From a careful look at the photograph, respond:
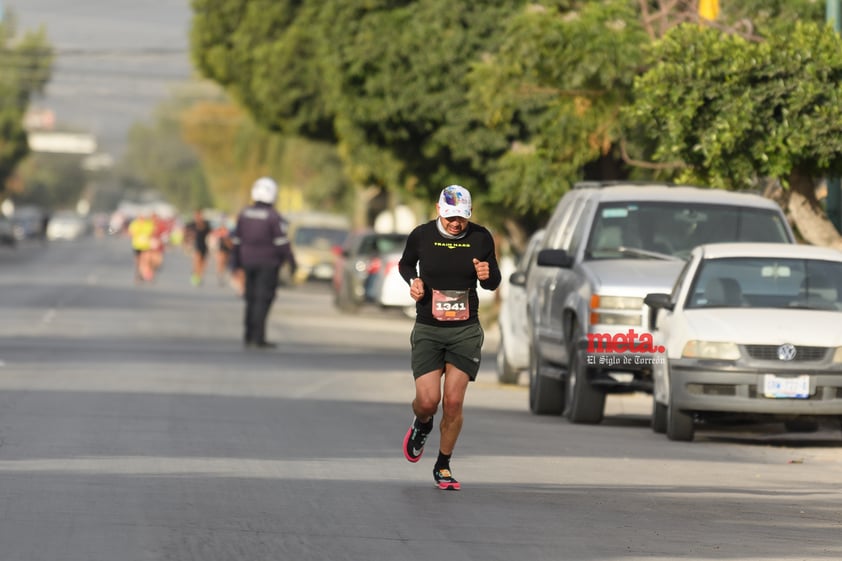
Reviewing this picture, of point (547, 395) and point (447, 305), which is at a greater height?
point (447, 305)

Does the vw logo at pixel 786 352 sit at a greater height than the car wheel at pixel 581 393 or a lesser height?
greater

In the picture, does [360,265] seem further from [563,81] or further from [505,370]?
[505,370]

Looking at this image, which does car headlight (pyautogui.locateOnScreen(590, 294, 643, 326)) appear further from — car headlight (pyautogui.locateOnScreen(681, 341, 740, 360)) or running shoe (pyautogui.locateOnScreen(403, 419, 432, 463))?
running shoe (pyautogui.locateOnScreen(403, 419, 432, 463))

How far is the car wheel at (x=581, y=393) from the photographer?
17719mm

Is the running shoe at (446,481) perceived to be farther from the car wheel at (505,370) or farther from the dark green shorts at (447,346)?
the car wheel at (505,370)

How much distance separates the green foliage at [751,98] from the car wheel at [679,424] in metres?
4.43

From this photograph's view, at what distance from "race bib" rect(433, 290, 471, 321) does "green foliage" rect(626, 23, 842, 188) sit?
25.9 ft

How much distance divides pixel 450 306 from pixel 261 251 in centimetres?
1432

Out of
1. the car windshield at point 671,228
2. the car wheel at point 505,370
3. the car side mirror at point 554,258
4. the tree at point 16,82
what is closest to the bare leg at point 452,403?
the car side mirror at point 554,258

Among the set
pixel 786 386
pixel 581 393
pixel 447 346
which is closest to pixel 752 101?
pixel 581 393

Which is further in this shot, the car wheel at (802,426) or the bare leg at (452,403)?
the car wheel at (802,426)

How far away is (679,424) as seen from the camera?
647 inches

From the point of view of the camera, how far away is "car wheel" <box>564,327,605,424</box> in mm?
17719

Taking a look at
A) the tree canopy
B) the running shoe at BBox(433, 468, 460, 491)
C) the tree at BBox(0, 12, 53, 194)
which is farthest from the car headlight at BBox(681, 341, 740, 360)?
the tree at BBox(0, 12, 53, 194)
